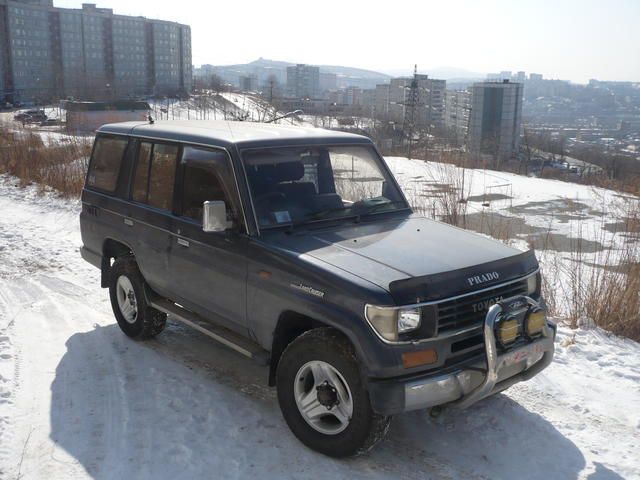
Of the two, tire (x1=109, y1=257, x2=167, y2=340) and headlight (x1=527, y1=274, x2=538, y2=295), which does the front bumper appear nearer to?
headlight (x1=527, y1=274, x2=538, y2=295)

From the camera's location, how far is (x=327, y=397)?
3.73 meters

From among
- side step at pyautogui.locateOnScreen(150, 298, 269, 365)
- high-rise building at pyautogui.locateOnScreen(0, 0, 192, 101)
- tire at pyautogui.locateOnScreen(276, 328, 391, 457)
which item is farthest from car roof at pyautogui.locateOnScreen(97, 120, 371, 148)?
high-rise building at pyautogui.locateOnScreen(0, 0, 192, 101)

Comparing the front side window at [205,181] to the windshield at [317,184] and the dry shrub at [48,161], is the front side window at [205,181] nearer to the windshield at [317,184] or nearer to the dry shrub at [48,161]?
the windshield at [317,184]

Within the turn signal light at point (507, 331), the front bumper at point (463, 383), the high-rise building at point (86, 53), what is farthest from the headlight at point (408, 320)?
the high-rise building at point (86, 53)

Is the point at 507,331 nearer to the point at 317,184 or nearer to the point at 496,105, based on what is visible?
the point at 317,184

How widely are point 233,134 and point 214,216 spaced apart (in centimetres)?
102

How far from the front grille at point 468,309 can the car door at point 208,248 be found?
1444 millimetres

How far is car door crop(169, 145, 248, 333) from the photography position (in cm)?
438

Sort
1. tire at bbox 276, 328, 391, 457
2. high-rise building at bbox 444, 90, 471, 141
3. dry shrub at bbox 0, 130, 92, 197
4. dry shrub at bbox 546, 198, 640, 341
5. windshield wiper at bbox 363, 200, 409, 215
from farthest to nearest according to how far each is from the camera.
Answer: high-rise building at bbox 444, 90, 471, 141
dry shrub at bbox 0, 130, 92, 197
dry shrub at bbox 546, 198, 640, 341
windshield wiper at bbox 363, 200, 409, 215
tire at bbox 276, 328, 391, 457

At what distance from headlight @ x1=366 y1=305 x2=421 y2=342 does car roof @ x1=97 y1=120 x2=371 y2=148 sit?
1.81m

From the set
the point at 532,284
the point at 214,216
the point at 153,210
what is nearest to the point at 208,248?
the point at 214,216

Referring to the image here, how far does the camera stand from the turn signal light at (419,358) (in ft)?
11.3

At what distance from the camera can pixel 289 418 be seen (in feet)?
13.1

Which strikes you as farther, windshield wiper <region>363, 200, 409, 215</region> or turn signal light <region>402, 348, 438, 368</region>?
windshield wiper <region>363, 200, 409, 215</region>
